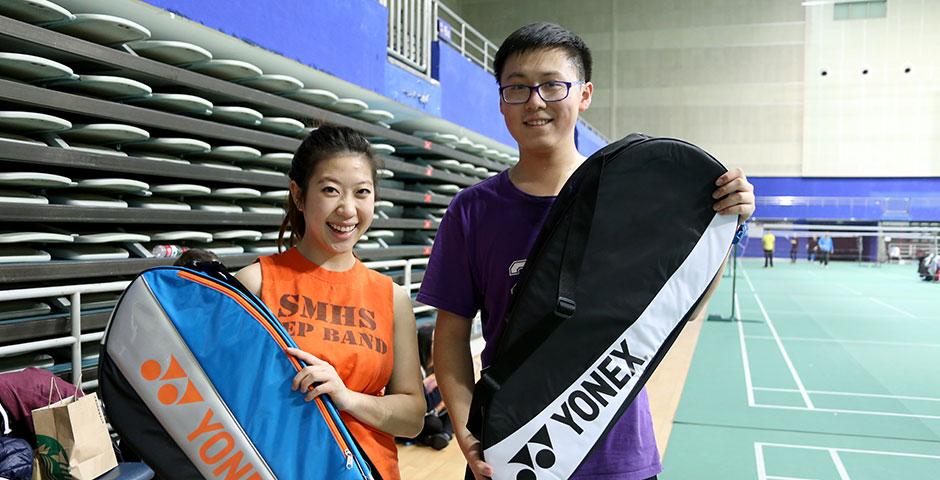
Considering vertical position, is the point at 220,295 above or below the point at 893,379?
above

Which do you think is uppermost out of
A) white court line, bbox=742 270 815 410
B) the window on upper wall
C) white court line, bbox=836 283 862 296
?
the window on upper wall

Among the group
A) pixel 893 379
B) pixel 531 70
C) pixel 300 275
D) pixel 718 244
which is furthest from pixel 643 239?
pixel 893 379

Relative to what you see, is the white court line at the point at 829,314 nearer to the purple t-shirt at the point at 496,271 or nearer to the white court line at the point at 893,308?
the white court line at the point at 893,308

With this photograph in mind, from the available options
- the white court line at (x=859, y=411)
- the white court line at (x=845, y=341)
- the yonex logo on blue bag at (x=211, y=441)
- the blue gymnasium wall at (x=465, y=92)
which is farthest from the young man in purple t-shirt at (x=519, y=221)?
the white court line at (x=845, y=341)

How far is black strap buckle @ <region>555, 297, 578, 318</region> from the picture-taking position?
1.17 metres

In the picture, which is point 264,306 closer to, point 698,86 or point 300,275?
point 300,275

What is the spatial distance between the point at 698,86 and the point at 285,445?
23.4m

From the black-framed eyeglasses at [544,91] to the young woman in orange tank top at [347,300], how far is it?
0.37 metres

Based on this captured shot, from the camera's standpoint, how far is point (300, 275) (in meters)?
1.43

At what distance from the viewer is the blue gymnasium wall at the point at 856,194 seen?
21703 mm

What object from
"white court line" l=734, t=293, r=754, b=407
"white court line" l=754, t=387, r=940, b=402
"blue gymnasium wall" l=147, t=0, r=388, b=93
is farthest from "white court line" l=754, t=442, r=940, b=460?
"blue gymnasium wall" l=147, t=0, r=388, b=93

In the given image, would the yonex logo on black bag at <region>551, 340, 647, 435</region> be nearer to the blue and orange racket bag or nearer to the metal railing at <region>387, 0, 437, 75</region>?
the blue and orange racket bag

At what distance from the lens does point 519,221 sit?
1324 mm

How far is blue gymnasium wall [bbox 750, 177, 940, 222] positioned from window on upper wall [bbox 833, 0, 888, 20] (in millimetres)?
5233
